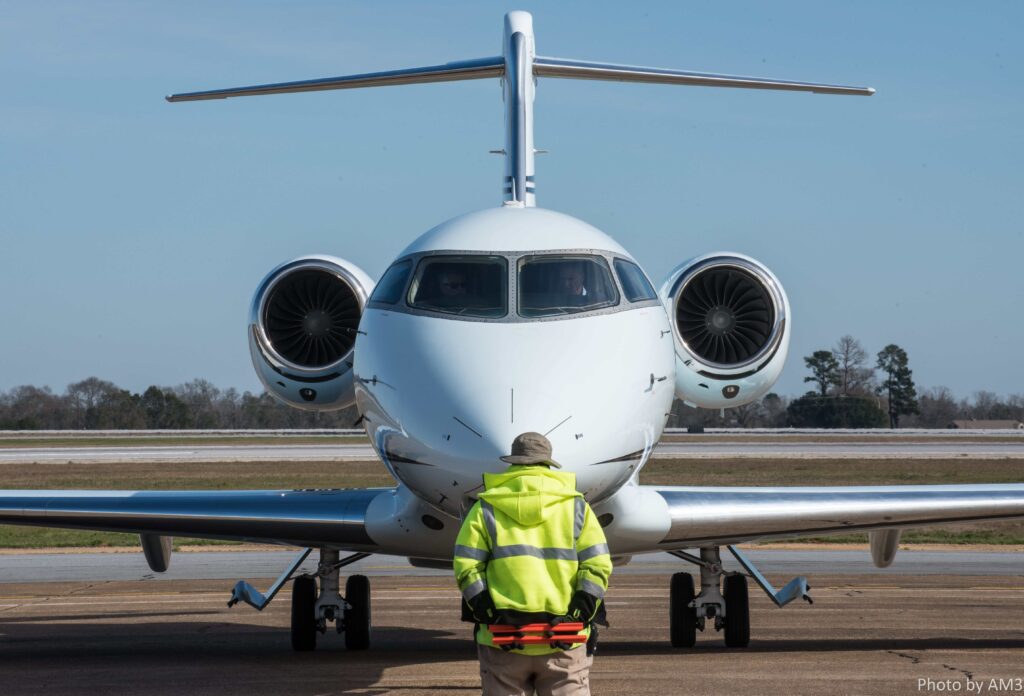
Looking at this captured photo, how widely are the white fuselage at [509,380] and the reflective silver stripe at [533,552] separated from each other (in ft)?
3.89

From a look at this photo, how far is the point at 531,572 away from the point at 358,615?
5.93 m

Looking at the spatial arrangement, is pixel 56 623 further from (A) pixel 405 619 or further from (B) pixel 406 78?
(B) pixel 406 78

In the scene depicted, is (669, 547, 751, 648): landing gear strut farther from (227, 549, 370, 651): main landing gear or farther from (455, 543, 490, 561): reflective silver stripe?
(455, 543, 490, 561): reflective silver stripe

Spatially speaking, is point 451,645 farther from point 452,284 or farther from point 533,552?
point 533,552

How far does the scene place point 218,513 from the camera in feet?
36.0

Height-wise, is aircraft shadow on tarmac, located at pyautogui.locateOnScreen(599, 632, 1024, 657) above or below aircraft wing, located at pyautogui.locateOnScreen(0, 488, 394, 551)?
below

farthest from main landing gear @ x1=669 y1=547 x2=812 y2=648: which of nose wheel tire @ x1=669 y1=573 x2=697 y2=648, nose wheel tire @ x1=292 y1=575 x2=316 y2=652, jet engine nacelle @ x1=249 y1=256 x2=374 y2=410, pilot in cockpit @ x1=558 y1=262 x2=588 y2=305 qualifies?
pilot in cockpit @ x1=558 y1=262 x2=588 y2=305

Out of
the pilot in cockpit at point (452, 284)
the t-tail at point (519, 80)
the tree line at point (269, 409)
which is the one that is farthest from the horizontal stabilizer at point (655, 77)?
the tree line at point (269, 409)

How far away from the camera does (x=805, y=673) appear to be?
10.2 metres

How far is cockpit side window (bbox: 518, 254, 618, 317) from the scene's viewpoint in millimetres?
9047

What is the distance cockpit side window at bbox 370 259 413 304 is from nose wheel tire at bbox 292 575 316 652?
3.32 meters

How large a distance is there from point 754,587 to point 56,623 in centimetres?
868

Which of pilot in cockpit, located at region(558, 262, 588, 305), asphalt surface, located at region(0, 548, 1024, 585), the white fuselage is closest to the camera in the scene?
the white fuselage

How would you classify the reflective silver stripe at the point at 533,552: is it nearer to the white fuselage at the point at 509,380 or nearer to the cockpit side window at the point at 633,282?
the white fuselage at the point at 509,380
